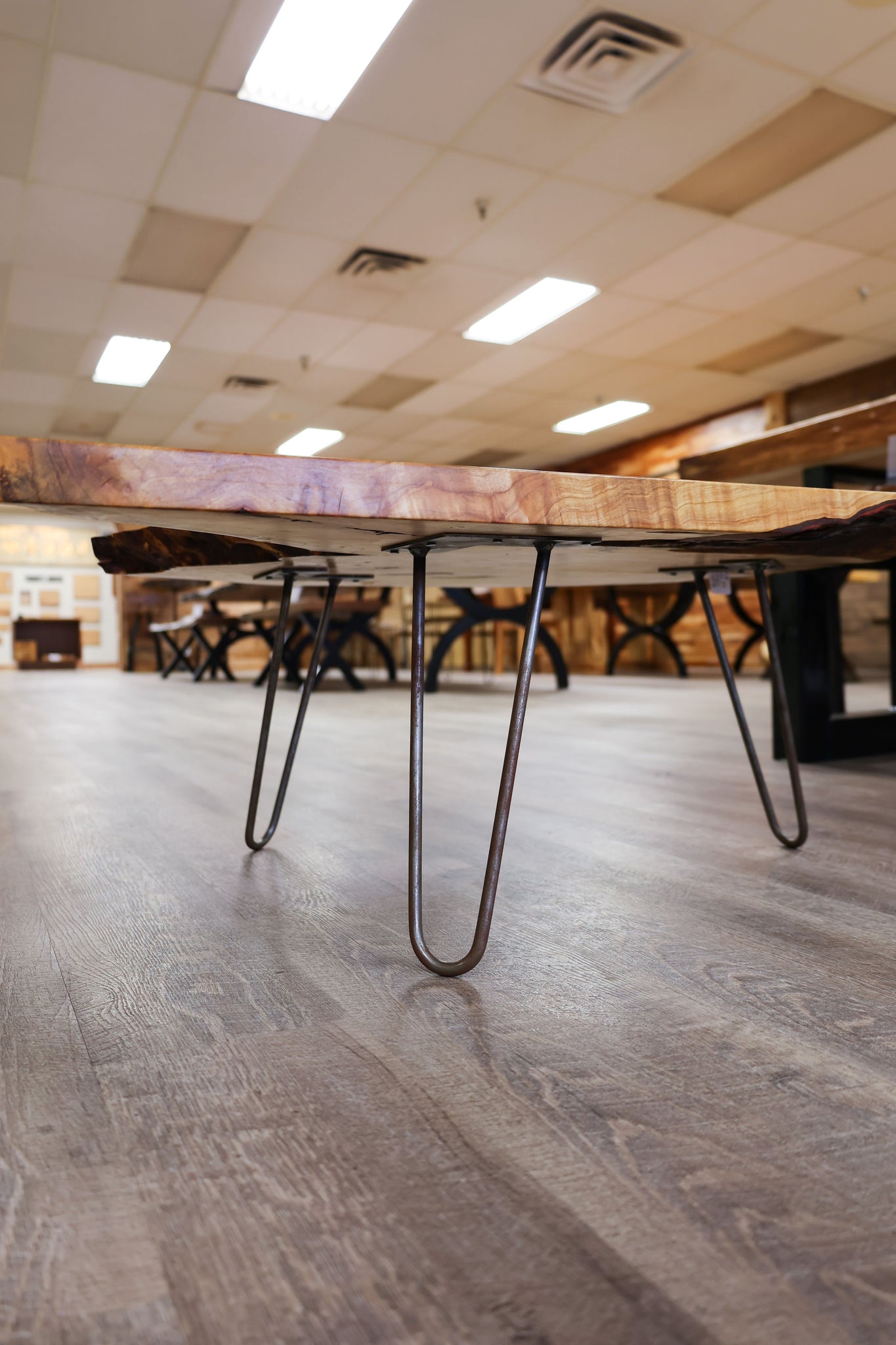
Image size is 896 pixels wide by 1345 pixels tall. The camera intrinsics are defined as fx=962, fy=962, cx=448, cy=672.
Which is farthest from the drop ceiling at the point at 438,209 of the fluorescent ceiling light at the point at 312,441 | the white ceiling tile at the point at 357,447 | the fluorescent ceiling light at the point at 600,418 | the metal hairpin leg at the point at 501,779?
the metal hairpin leg at the point at 501,779

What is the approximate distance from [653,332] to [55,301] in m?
3.49

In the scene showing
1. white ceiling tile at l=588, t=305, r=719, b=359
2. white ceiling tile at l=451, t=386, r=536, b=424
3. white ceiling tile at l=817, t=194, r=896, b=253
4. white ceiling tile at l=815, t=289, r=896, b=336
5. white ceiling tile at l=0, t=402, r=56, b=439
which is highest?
white ceiling tile at l=817, t=194, r=896, b=253

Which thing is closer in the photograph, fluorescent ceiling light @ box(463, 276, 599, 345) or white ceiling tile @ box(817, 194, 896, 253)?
white ceiling tile @ box(817, 194, 896, 253)

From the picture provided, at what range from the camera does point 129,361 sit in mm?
6453

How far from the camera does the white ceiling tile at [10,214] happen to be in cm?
393

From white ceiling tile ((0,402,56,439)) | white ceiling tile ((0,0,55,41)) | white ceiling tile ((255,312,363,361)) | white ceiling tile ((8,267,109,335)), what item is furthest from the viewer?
white ceiling tile ((0,402,56,439))

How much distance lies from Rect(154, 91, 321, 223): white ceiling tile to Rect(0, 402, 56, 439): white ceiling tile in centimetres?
394

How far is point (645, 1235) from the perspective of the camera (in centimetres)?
44

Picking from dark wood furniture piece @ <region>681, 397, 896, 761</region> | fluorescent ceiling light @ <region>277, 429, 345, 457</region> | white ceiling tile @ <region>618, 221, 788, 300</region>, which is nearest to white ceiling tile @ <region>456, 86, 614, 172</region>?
white ceiling tile @ <region>618, 221, 788, 300</region>

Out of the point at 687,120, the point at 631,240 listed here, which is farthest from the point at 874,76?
the point at 631,240

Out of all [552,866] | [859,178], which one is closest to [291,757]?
[552,866]

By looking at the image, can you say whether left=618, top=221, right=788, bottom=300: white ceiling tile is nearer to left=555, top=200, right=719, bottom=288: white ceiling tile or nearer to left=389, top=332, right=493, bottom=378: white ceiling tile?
left=555, top=200, right=719, bottom=288: white ceiling tile

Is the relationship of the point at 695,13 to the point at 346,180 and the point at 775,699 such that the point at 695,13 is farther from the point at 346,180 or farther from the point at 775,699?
the point at 775,699

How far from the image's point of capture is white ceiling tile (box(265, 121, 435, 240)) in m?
3.67
